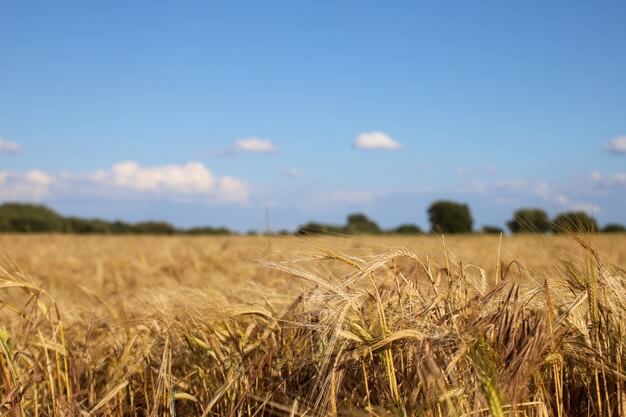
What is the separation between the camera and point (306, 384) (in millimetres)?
2115

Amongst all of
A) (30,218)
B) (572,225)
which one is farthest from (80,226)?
(572,225)

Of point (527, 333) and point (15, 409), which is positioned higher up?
point (527, 333)

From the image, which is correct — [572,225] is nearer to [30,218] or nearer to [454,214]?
[454,214]

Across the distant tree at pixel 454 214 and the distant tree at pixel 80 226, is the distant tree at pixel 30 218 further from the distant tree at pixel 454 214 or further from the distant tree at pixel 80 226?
the distant tree at pixel 454 214

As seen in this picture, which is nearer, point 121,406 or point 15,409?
point 15,409

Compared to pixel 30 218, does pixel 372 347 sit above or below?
below

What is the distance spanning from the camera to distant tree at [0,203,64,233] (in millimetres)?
28906

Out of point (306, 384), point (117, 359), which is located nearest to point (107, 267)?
point (117, 359)

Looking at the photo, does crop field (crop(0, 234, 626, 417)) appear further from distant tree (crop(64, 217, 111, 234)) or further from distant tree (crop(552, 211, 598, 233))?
distant tree (crop(64, 217, 111, 234))

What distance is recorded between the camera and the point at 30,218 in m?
31.4

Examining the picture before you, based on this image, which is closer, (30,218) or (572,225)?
(572,225)

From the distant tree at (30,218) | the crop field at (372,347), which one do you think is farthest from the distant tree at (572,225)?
the distant tree at (30,218)

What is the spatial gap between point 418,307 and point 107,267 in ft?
27.5

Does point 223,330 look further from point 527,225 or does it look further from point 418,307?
point 527,225
